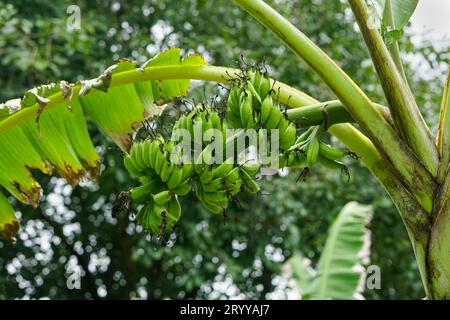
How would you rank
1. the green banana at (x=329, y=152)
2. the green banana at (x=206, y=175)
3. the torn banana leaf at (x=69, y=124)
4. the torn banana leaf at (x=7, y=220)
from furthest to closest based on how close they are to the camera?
the torn banana leaf at (x=7, y=220)
the torn banana leaf at (x=69, y=124)
the green banana at (x=329, y=152)
the green banana at (x=206, y=175)

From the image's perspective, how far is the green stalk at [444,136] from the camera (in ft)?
5.05

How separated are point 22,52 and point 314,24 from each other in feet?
6.40

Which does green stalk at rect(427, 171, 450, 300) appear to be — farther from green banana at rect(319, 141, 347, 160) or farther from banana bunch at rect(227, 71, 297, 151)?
banana bunch at rect(227, 71, 297, 151)

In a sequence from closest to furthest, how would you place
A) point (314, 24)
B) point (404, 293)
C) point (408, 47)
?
point (408, 47) → point (314, 24) → point (404, 293)

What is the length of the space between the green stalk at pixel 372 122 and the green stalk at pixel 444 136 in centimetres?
4

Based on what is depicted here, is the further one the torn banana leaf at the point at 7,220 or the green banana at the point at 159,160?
the torn banana leaf at the point at 7,220

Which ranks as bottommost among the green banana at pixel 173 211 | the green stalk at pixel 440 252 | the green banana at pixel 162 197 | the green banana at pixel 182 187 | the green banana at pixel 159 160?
the green stalk at pixel 440 252

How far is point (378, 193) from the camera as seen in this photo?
4812 mm

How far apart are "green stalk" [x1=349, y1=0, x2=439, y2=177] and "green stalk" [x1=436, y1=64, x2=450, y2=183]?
1 cm

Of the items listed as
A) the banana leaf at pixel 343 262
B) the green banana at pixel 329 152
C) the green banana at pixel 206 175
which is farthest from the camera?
the banana leaf at pixel 343 262

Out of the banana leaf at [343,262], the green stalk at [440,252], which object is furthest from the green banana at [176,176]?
the banana leaf at [343,262]

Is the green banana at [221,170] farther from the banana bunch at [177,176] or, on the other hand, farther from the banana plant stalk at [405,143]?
the banana plant stalk at [405,143]

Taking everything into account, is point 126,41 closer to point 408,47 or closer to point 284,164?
point 408,47
